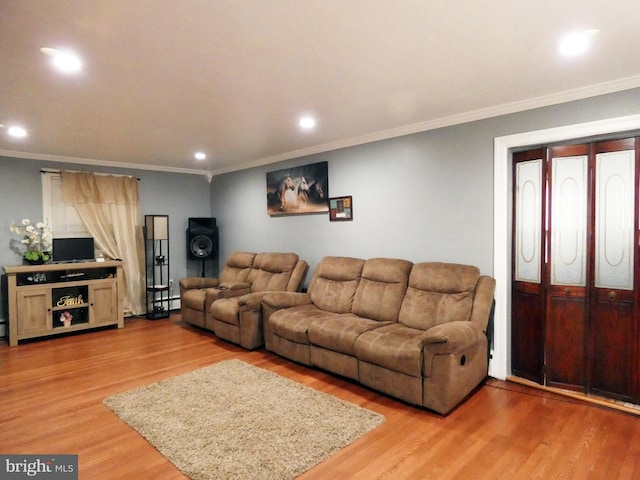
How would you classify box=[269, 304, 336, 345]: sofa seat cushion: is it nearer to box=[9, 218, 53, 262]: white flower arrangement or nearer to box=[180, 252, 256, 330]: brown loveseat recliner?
box=[180, 252, 256, 330]: brown loveseat recliner

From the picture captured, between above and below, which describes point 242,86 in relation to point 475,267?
above

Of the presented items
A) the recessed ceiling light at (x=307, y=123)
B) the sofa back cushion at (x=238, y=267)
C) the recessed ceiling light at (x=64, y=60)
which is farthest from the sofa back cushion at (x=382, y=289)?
the recessed ceiling light at (x=64, y=60)

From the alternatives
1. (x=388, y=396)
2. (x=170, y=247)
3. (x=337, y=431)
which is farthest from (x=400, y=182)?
(x=170, y=247)

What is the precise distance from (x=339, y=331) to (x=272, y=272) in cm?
191

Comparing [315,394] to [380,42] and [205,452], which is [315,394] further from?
[380,42]

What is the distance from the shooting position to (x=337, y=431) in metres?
2.43

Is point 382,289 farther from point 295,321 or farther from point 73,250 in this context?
point 73,250

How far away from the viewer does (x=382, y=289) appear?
3715mm

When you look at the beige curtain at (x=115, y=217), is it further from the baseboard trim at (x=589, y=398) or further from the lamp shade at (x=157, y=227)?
the baseboard trim at (x=589, y=398)

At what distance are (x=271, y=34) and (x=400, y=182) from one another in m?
2.32

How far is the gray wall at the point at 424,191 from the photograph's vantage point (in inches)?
124

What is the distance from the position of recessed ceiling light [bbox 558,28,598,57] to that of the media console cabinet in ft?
17.4

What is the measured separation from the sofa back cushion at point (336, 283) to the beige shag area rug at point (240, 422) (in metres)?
1.03

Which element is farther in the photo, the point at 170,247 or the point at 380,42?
the point at 170,247
